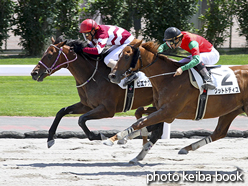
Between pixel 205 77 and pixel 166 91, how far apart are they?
541 millimetres

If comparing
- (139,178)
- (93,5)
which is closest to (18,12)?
(93,5)

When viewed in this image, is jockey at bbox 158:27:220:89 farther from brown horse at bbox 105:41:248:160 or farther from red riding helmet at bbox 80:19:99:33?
red riding helmet at bbox 80:19:99:33

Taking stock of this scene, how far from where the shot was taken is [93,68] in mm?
6082

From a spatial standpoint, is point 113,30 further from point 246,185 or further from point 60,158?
point 246,185

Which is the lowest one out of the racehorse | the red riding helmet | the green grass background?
the green grass background

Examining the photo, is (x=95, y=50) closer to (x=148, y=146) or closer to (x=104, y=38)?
(x=104, y=38)

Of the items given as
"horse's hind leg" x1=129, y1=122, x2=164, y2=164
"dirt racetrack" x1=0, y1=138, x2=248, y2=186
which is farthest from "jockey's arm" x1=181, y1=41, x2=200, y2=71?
"dirt racetrack" x1=0, y1=138, x2=248, y2=186

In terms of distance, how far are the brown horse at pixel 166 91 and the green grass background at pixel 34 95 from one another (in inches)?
158

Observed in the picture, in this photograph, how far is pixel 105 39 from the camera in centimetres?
597

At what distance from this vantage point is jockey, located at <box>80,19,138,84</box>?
5930mm

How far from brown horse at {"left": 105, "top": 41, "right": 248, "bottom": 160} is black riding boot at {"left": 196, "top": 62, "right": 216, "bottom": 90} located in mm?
143

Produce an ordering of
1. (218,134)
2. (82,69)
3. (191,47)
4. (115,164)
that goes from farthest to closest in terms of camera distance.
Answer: (82,69)
(218,134)
(115,164)
(191,47)

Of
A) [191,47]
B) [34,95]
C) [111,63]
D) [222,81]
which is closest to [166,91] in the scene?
[191,47]

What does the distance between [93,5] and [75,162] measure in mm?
11409
